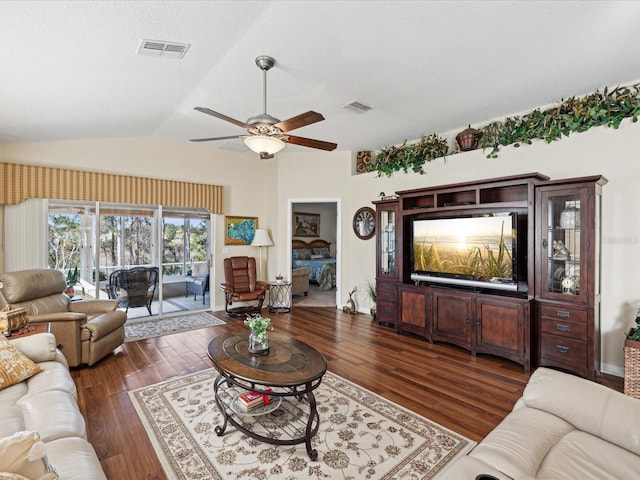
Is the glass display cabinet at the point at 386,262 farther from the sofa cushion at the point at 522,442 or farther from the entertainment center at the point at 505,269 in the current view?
the sofa cushion at the point at 522,442

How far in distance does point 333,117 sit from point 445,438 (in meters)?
3.80

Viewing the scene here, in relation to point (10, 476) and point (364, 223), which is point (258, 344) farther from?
point (364, 223)

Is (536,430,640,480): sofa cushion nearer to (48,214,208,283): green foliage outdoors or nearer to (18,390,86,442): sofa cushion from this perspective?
(18,390,86,442): sofa cushion

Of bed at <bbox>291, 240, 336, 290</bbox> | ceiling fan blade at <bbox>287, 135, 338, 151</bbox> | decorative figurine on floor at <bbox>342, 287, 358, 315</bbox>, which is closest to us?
ceiling fan blade at <bbox>287, 135, 338, 151</bbox>

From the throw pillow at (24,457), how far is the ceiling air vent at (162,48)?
8.58 feet

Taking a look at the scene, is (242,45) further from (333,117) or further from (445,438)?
(445,438)

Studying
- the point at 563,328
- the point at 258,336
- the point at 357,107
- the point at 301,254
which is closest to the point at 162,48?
the point at 357,107

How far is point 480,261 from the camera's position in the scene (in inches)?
161

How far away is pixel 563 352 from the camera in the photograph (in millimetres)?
3338

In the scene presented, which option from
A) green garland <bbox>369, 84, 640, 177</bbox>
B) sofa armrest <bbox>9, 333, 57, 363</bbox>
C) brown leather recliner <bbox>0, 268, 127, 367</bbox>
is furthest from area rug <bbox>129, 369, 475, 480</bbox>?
green garland <bbox>369, 84, 640, 177</bbox>

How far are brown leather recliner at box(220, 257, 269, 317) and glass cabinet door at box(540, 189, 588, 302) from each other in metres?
4.26

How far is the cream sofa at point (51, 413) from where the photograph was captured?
4.60 feet

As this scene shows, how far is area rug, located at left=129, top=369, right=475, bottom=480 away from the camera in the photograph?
1.99m

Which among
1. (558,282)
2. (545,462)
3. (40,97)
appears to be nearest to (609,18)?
(558,282)
